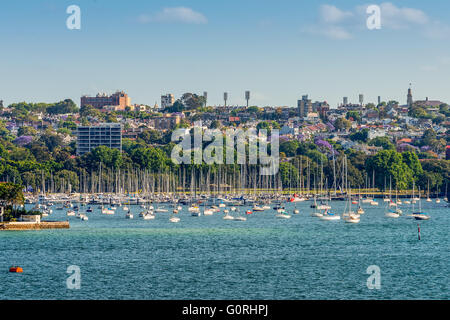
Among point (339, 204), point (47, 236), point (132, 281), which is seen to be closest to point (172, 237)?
point (47, 236)

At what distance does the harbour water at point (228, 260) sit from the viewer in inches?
1826

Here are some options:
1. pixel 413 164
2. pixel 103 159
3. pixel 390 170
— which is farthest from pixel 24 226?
pixel 413 164

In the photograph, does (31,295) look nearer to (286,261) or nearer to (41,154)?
(286,261)

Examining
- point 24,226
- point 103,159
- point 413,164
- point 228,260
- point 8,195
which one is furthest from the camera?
point 413,164

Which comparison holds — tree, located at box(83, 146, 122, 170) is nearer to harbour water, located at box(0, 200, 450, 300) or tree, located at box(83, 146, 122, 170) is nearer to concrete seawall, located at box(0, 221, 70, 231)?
harbour water, located at box(0, 200, 450, 300)

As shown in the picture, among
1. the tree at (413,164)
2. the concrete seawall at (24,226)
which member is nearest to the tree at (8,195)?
the concrete seawall at (24,226)

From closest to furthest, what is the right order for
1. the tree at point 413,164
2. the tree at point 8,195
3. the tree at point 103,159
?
the tree at point 8,195 → the tree at point 103,159 → the tree at point 413,164

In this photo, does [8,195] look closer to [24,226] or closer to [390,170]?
[24,226]

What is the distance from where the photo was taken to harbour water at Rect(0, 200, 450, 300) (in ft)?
152

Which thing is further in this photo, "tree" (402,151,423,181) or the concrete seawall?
"tree" (402,151,423,181)

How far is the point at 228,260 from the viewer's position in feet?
191

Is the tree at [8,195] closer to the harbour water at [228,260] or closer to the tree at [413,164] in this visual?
the harbour water at [228,260]

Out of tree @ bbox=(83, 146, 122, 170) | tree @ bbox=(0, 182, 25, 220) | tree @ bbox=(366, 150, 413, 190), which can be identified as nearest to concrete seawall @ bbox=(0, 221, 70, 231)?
tree @ bbox=(0, 182, 25, 220)
